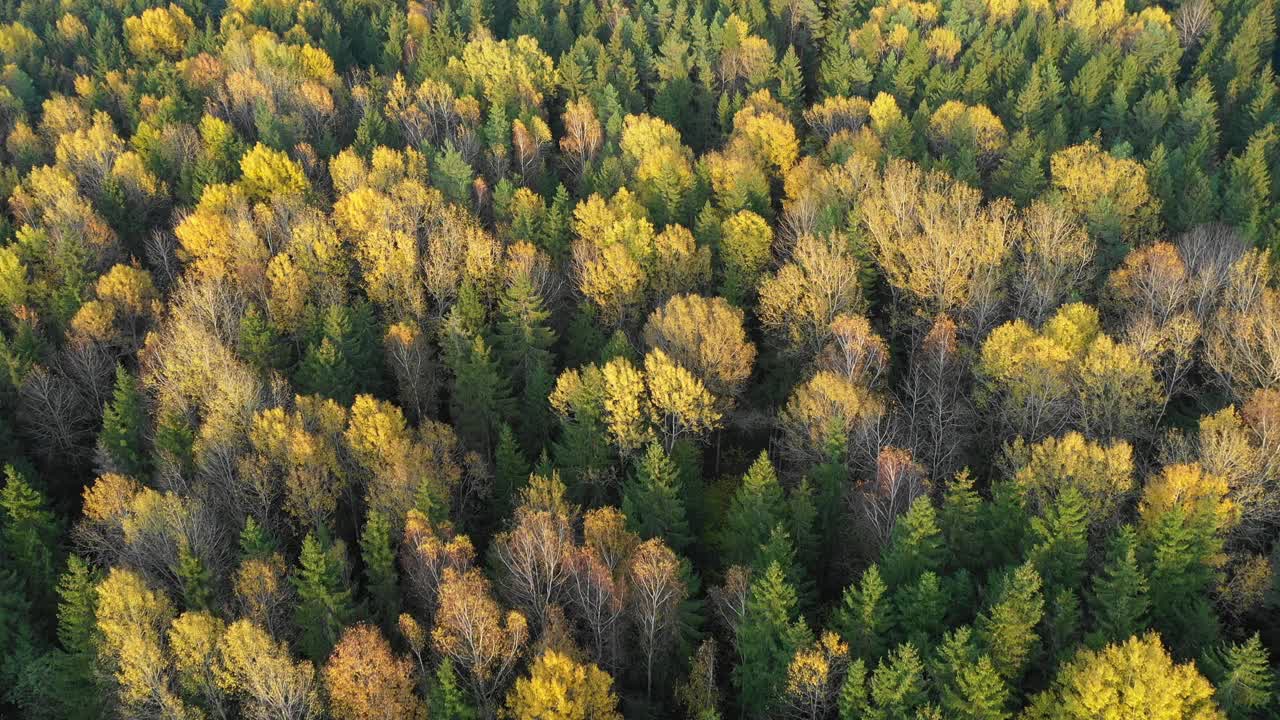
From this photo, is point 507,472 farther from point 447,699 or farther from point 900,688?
point 900,688

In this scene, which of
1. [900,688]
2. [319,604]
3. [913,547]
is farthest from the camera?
[319,604]

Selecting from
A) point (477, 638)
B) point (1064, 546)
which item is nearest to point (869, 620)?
point (1064, 546)

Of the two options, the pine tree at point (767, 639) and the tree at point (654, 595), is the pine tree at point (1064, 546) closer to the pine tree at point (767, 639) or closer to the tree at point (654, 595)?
the pine tree at point (767, 639)

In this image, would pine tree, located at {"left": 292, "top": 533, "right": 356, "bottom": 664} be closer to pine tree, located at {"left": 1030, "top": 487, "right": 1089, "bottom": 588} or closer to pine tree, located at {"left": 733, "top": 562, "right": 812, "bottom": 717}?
pine tree, located at {"left": 733, "top": 562, "right": 812, "bottom": 717}

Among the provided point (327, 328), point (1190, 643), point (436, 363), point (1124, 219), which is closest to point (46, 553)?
point (327, 328)

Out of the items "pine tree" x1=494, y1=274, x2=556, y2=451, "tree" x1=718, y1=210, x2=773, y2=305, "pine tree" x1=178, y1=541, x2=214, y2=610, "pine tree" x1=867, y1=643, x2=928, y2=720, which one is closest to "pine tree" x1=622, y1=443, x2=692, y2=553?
"pine tree" x1=494, y1=274, x2=556, y2=451
